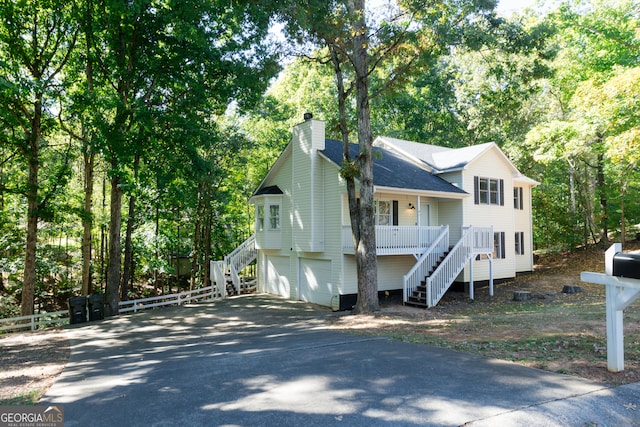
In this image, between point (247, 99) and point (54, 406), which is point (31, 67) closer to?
point (247, 99)

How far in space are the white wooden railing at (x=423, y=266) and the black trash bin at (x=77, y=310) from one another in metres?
12.2

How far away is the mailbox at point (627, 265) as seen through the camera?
5.46 metres

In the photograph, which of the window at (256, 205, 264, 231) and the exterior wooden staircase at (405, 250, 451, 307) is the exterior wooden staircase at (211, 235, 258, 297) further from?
the exterior wooden staircase at (405, 250, 451, 307)

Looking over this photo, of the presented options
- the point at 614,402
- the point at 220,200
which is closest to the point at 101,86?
the point at 220,200

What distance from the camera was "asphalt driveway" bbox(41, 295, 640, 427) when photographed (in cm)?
468

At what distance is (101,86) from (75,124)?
4529 mm

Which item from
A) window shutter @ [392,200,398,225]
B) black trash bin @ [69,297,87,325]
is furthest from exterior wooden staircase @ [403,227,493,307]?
black trash bin @ [69,297,87,325]

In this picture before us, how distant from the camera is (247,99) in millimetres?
16234

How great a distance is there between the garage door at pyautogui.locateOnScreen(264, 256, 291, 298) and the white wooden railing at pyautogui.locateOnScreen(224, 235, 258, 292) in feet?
4.70

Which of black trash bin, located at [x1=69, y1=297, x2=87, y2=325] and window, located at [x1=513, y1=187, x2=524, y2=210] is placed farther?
window, located at [x1=513, y1=187, x2=524, y2=210]

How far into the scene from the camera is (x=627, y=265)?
5.56m

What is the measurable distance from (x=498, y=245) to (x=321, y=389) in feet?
58.5

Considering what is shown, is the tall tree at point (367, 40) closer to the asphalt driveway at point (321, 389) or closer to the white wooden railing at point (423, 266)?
the white wooden railing at point (423, 266)

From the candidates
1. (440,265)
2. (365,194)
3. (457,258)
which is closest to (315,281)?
(440,265)
